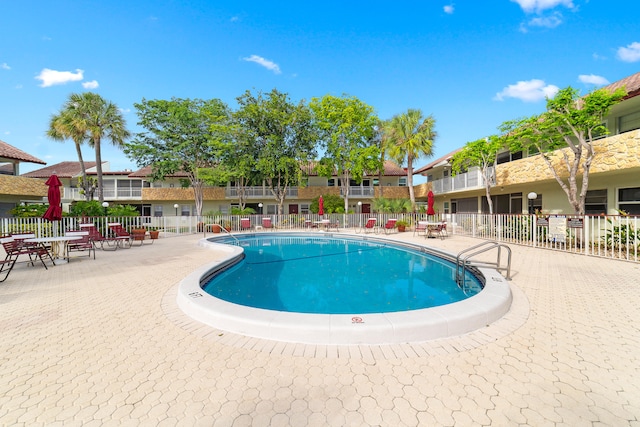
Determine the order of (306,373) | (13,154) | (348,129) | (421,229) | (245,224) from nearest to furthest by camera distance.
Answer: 1. (306,373)
2. (13,154)
3. (421,229)
4. (245,224)
5. (348,129)

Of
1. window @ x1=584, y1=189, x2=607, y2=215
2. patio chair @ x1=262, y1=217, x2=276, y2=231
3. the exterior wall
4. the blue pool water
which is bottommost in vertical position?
the blue pool water

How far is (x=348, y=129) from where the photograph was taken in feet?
76.5

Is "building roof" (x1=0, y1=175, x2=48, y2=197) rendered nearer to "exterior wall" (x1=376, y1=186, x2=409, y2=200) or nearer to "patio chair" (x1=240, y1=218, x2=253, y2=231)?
"patio chair" (x1=240, y1=218, x2=253, y2=231)

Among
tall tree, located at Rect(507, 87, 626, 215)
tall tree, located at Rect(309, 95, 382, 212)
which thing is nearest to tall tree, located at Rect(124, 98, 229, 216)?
tall tree, located at Rect(309, 95, 382, 212)

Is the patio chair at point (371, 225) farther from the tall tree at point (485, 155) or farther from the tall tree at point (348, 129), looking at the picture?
the tall tree at point (485, 155)

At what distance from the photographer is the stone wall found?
31.9 ft

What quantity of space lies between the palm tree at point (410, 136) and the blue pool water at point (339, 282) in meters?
11.8

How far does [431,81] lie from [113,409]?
21.1 meters

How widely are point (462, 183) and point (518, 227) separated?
8186 mm

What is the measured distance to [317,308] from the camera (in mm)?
5391

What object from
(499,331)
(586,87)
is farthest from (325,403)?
(586,87)

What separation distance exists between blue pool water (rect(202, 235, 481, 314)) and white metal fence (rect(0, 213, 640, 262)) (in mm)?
4842

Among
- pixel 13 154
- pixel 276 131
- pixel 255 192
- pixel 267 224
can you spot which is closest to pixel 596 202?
pixel 267 224

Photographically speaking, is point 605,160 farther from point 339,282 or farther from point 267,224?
point 267,224
